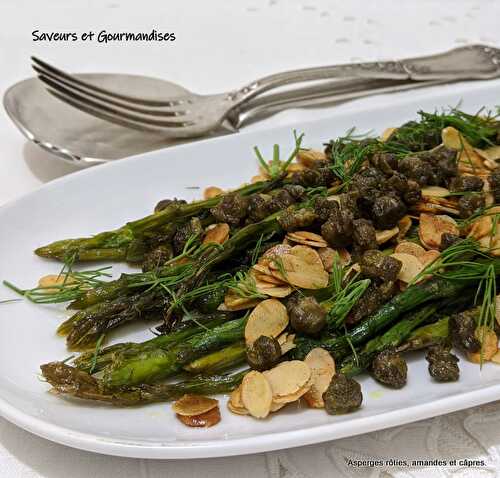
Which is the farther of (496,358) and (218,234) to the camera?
(218,234)

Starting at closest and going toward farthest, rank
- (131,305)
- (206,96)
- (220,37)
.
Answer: (131,305) < (206,96) < (220,37)

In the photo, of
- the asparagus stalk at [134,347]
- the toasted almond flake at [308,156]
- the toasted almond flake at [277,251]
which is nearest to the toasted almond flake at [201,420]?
the asparagus stalk at [134,347]

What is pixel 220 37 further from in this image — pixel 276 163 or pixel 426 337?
pixel 426 337

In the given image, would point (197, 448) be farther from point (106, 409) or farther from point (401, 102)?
point (401, 102)

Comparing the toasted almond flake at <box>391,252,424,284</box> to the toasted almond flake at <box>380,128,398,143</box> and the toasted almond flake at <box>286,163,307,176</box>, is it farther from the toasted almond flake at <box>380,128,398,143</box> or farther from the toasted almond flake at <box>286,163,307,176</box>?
the toasted almond flake at <box>380,128,398,143</box>

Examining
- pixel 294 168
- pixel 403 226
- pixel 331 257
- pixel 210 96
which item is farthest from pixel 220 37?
pixel 331 257

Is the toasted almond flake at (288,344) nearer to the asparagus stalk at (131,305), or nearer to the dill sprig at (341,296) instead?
the dill sprig at (341,296)
